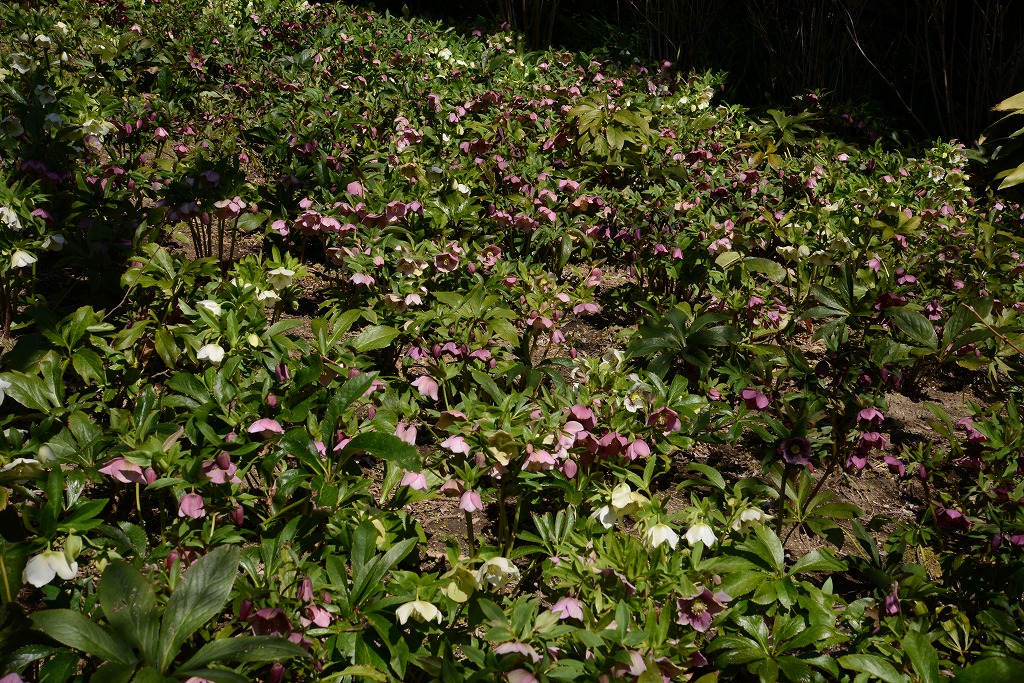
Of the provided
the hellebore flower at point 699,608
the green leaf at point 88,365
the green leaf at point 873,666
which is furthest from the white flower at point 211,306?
the green leaf at point 873,666

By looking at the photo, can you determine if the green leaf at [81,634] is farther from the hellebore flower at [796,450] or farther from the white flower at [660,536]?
the hellebore flower at [796,450]

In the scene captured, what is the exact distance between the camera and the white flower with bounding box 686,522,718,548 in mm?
1435

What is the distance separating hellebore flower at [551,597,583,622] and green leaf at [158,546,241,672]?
54cm

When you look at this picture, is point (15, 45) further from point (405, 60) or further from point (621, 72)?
point (621, 72)

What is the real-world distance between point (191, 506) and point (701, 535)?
94 centimetres

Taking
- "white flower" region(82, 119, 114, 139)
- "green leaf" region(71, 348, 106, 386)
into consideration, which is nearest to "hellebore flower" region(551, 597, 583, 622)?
"green leaf" region(71, 348, 106, 386)

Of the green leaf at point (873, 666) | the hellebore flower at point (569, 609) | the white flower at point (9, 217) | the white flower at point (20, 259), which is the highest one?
the white flower at point (9, 217)

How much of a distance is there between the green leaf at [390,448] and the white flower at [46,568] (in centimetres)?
54

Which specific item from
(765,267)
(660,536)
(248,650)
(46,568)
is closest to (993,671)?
(660,536)

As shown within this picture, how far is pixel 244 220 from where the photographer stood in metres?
2.63

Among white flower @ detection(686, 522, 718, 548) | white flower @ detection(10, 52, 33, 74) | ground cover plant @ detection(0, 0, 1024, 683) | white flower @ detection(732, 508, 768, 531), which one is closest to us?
ground cover plant @ detection(0, 0, 1024, 683)

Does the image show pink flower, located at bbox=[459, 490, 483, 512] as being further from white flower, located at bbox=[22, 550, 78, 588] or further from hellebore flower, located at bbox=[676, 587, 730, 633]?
white flower, located at bbox=[22, 550, 78, 588]

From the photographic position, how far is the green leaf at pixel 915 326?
84.4 inches

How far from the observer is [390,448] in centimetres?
154
